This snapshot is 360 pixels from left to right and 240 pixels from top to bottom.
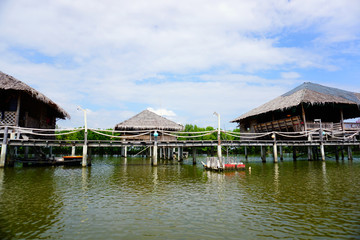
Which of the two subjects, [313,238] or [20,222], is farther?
[20,222]

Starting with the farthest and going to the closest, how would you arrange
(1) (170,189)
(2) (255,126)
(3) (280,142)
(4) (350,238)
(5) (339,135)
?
1. (2) (255,126)
2. (5) (339,135)
3. (3) (280,142)
4. (1) (170,189)
5. (4) (350,238)

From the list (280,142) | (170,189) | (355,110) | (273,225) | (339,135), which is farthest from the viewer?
(355,110)

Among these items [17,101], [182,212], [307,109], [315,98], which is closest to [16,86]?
[17,101]

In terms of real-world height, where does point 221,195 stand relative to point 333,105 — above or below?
below

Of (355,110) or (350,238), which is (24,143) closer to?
(350,238)

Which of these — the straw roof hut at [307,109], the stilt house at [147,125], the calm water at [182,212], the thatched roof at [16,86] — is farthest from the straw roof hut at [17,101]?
the straw roof hut at [307,109]

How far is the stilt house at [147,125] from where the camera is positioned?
99.8 ft

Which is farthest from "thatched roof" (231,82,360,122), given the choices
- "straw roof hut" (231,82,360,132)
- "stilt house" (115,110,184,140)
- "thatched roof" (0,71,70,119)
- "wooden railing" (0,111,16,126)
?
"wooden railing" (0,111,16,126)

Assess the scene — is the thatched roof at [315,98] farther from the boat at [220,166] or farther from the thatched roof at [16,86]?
the thatched roof at [16,86]

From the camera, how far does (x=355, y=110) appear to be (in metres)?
30.7

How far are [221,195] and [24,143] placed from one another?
59.6 ft

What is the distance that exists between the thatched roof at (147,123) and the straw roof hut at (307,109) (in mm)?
10493

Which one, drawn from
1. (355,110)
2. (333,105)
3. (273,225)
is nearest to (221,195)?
(273,225)

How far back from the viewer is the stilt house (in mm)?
30422
